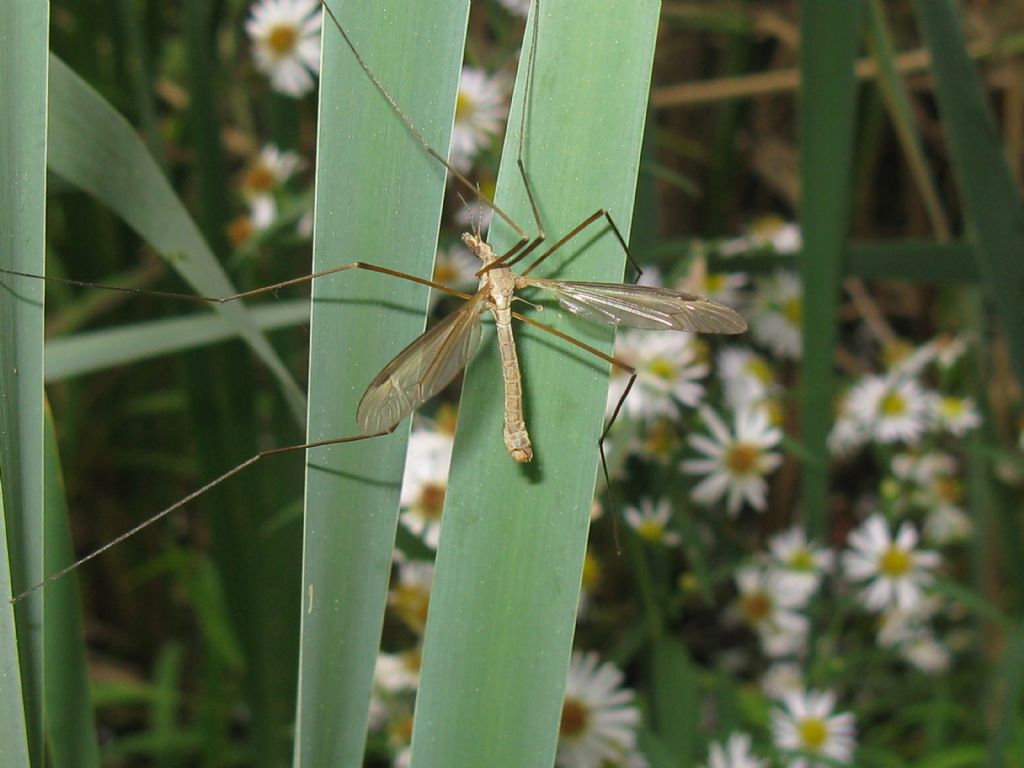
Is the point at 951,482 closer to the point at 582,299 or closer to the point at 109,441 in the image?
the point at 582,299

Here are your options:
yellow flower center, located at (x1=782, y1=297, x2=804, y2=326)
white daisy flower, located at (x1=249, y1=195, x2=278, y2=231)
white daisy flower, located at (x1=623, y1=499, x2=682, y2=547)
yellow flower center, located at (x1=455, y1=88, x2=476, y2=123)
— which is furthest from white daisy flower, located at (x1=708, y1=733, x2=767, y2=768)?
white daisy flower, located at (x1=249, y1=195, x2=278, y2=231)

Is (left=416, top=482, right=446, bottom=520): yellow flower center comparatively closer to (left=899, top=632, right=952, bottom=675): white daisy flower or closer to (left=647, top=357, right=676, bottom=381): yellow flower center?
(left=647, top=357, right=676, bottom=381): yellow flower center

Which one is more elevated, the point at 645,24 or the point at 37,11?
the point at 645,24

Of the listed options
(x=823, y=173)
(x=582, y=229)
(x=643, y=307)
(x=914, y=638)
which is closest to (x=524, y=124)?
(x=582, y=229)

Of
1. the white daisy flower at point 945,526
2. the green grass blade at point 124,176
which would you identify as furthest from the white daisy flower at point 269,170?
the white daisy flower at point 945,526

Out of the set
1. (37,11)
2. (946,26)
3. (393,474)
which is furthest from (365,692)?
(946,26)

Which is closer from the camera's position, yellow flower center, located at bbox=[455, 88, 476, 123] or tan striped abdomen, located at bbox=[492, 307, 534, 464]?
tan striped abdomen, located at bbox=[492, 307, 534, 464]
